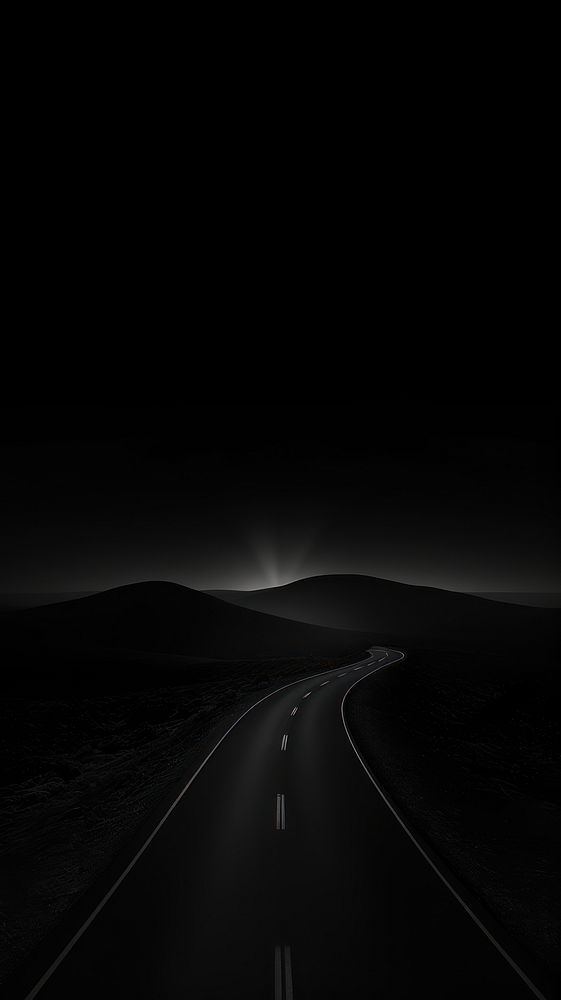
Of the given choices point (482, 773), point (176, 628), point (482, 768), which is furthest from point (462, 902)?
point (176, 628)

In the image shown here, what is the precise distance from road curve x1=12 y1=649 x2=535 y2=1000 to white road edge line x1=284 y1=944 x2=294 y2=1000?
2cm

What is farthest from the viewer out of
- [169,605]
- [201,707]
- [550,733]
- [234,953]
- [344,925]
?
[169,605]

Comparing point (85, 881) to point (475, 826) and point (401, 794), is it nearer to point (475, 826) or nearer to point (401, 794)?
point (401, 794)

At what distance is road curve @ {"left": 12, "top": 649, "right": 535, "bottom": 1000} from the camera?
7789 millimetres

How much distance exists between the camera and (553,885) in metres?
12.5

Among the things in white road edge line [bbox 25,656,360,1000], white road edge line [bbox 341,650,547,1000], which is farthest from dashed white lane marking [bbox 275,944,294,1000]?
white road edge line [bbox 341,650,547,1000]

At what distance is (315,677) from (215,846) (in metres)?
33.4

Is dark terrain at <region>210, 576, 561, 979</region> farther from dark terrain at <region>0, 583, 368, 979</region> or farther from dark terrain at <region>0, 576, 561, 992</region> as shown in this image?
dark terrain at <region>0, 583, 368, 979</region>

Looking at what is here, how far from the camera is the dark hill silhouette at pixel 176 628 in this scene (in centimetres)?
9156

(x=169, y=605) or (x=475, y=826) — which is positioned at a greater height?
(x=169, y=605)

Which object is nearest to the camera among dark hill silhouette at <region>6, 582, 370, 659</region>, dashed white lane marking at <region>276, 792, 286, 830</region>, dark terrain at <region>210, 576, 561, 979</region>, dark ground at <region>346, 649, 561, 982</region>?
dark ground at <region>346, 649, 561, 982</region>

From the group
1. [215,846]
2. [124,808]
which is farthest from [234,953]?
[124,808]

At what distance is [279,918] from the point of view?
31.0 feet

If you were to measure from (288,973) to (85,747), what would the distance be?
78.5 feet
